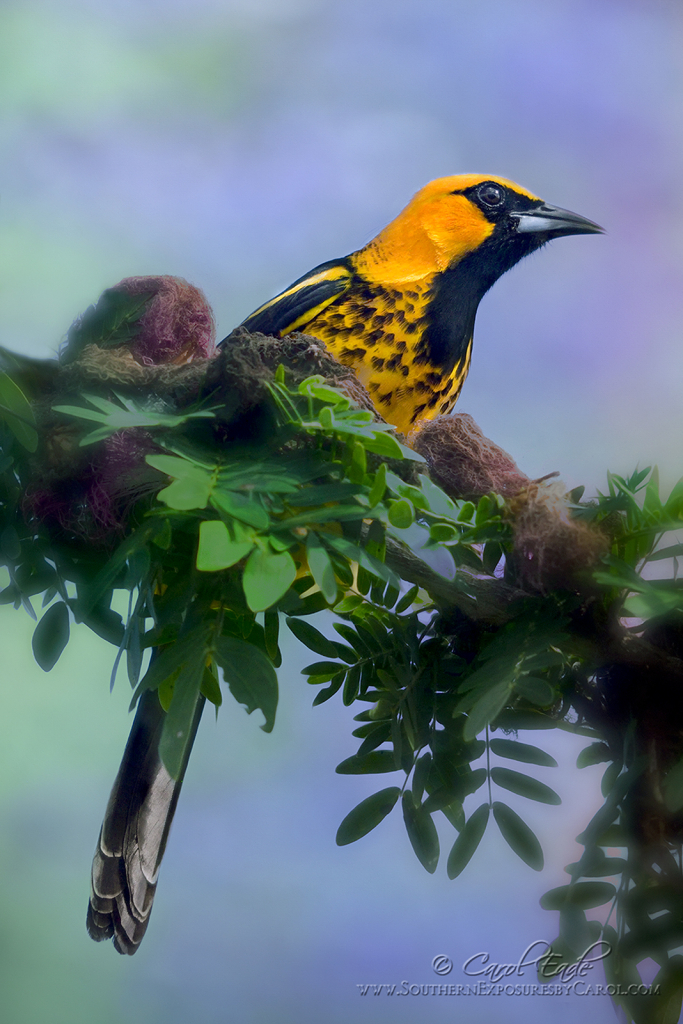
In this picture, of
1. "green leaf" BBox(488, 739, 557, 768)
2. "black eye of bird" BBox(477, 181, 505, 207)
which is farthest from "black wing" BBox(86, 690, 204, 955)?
"black eye of bird" BBox(477, 181, 505, 207)

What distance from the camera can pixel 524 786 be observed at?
1.60 ft

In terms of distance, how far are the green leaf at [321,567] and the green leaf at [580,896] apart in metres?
0.23

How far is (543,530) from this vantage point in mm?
442

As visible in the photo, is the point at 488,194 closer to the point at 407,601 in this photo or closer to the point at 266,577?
the point at 407,601

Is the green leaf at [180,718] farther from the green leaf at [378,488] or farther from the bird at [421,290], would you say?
the bird at [421,290]

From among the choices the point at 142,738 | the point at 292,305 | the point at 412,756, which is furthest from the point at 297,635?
the point at 292,305

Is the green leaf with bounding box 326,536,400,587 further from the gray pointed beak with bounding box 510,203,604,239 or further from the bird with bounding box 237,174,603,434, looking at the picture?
the gray pointed beak with bounding box 510,203,604,239

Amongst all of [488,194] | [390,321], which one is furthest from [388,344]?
[488,194]

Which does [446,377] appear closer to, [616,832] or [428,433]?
[428,433]

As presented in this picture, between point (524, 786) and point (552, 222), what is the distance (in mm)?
544

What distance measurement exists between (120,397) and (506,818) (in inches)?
13.1

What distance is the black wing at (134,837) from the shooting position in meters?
0.62

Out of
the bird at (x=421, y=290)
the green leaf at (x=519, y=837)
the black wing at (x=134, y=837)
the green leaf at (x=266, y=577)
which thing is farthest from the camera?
the bird at (x=421, y=290)

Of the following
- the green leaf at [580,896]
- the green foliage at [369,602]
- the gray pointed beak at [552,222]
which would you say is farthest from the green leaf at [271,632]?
the gray pointed beak at [552,222]
